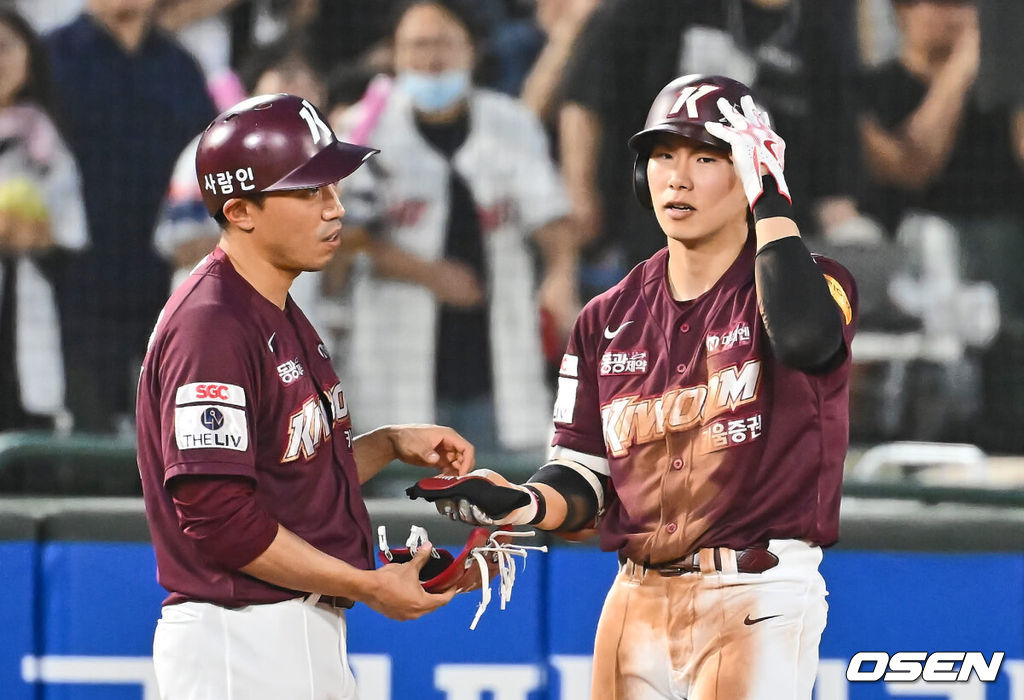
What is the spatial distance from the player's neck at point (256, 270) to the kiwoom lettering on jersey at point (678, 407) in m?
0.65

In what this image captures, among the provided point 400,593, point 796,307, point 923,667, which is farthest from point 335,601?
point 923,667

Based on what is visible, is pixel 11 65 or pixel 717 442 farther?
pixel 11 65

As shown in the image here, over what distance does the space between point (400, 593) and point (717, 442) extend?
2.00 ft

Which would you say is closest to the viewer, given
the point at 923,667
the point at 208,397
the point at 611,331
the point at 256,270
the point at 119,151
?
the point at 208,397

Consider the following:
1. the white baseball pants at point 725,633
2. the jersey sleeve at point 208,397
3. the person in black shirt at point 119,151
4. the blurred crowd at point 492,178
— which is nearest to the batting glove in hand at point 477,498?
the white baseball pants at point 725,633

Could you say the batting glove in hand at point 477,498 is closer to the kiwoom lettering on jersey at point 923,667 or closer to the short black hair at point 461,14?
the kiwoom lettering on jersey at point 923,667

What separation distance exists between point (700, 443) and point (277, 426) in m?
0.74

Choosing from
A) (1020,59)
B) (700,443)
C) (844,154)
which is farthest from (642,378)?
(1020,59)

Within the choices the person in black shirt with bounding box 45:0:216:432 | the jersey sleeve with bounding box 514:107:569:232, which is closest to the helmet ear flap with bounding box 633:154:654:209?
the jersey sleeve with bounding box 514:107:569:232

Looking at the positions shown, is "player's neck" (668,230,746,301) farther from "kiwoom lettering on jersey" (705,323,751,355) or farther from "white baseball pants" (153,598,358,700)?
"white baseball pants" (153,598,358,700)

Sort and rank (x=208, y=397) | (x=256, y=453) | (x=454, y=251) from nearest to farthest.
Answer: (x=208, y=397), (x=256, y=453), (x=454, y=251)

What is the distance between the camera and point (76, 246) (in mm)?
5445

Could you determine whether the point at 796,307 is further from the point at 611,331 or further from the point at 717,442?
the point at 611,331

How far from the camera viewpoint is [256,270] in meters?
2.40
